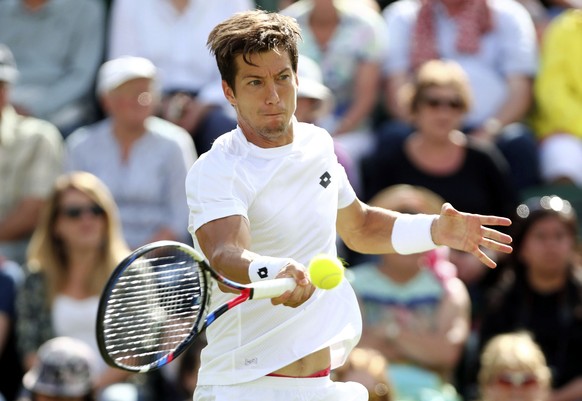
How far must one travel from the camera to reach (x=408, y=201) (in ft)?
25.2

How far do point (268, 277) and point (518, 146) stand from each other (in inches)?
200

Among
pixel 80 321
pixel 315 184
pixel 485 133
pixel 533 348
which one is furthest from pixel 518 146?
pixel 315 184

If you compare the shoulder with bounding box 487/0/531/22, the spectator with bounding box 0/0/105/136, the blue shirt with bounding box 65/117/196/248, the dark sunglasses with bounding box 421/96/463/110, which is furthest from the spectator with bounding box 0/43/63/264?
the shoulder with bounding box 487/0/531/22

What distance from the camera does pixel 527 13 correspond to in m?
9.95

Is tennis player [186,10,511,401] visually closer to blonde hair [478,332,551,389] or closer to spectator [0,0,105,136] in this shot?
blonde hair [478,332,551,389]

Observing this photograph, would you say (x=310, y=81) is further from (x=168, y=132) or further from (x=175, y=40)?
(x=175, y=40)

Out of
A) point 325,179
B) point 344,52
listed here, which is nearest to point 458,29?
point 344,52

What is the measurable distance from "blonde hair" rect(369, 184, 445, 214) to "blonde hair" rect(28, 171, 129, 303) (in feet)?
5.15

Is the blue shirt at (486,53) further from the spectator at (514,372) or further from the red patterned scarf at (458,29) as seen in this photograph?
the spectator at (514,372)

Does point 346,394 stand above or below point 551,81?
above

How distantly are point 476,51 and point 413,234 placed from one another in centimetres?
479

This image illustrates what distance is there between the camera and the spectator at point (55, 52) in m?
9.46

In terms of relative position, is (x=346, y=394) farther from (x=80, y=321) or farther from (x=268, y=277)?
(x=80, y=321)

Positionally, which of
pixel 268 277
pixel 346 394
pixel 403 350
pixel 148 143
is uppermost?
pixel 268 277
